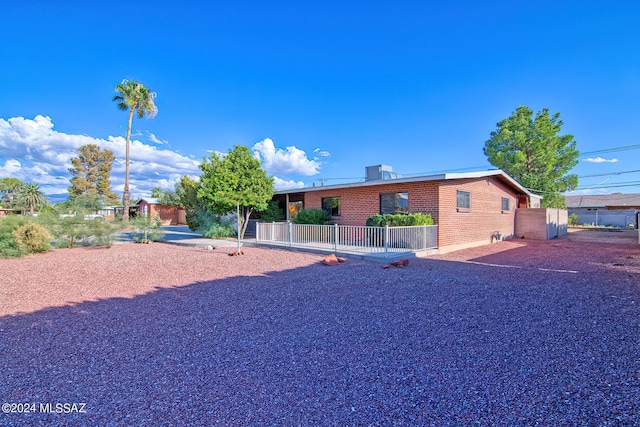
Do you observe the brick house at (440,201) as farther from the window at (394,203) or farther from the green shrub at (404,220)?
the green shrub at (404,220)

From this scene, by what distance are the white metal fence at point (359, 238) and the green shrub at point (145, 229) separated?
21.8ft

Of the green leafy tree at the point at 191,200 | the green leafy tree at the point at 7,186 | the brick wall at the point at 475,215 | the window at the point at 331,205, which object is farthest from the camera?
the green leafy tree at the point at 7,186

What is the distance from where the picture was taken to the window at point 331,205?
1558cm

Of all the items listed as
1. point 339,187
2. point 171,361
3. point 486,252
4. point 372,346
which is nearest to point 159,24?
point 339,187

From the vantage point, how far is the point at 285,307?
527 cm

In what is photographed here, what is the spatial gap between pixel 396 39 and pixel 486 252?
10.3 m

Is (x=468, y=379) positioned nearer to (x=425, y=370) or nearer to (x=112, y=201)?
(x=425, y=370)

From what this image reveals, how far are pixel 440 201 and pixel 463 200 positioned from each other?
2.19 meters

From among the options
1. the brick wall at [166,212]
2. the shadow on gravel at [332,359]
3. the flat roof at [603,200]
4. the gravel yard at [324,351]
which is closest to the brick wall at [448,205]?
the gravel yard at [324,351]

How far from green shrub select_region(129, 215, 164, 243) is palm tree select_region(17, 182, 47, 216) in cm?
4168

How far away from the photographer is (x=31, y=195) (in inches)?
1772

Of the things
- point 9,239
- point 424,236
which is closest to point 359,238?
point 424,236

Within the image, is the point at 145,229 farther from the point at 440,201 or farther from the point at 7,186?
the point at 7,186

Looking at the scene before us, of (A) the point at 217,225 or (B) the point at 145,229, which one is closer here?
(B) the point at 145,229
